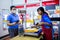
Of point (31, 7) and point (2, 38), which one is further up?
point (31, 7)

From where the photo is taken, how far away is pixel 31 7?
12.5 ft

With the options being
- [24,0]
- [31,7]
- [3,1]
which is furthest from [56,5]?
[3,1]

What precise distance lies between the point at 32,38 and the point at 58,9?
5.30 feet

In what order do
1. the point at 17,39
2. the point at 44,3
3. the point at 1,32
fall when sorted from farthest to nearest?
1. the point at 1,32
2. the point at 44,3
3. the point at 17,39

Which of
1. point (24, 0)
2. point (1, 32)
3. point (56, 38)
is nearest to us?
point (56, 38)

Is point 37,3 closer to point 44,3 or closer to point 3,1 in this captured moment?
point 44,3

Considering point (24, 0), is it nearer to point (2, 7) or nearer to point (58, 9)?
point (58, 9)

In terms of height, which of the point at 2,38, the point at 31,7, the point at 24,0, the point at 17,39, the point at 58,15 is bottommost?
the point at 2,38

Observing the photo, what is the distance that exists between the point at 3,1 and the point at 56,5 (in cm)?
259

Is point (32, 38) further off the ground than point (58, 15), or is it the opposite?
point (58, 15)

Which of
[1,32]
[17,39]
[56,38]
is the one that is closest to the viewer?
[17,39]

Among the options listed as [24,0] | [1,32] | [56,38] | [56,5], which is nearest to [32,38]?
[56,38]

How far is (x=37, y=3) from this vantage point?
370 centimetres

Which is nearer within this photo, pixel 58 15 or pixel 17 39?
pixel 17 39
